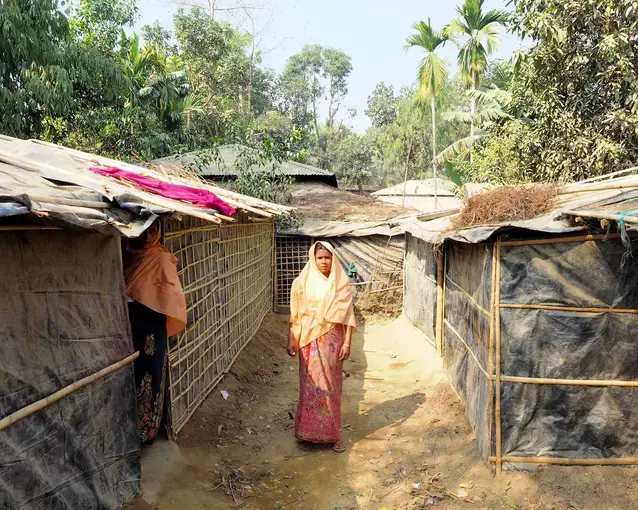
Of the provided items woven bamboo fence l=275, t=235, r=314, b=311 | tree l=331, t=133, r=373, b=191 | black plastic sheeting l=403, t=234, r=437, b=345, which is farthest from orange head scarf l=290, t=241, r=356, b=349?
tree l=331, t=133, r=373, b=191

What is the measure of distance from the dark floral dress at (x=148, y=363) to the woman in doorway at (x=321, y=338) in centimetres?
134

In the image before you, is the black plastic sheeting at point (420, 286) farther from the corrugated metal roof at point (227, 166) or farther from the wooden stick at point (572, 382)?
the corrugated metal roof at point (227, 166)

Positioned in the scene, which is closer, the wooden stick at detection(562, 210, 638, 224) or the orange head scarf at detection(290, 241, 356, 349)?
the wooden stick at detection(562, 210, 638, 224)

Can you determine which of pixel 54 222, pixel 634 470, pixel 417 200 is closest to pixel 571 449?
pixel 634 470

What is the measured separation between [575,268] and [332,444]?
280 centimetres

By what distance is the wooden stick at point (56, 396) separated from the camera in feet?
7.58

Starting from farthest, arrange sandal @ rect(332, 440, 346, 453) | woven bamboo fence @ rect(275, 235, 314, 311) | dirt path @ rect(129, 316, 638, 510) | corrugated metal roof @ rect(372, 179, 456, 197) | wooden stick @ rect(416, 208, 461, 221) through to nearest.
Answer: corrugated metal roof @ rect(372, 179, 456, 197) → woven bamboo fence @ rect(275, 235, 314, 311) → wooden stick @ rect(416, 208, 461, 221) → sandal @ rect(332, 440, 346, 453) → dirt path @ rect(129, 316, 638, 510)

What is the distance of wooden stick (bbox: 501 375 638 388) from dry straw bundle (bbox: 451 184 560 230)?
1.26 metres

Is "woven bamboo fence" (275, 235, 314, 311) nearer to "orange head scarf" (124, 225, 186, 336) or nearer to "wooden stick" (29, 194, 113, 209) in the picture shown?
"orange head scarf" (124, 225, 186, 336)

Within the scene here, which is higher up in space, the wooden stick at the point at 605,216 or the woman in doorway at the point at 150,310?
the wooden stick at the point at 605,216

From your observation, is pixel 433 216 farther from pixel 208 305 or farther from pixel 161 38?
pixel 161 38

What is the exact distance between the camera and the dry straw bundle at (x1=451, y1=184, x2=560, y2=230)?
4.28m

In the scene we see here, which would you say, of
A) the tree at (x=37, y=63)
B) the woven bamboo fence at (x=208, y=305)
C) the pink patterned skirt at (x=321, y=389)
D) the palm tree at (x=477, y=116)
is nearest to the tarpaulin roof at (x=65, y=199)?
the woven bamboo fence at (x=208, y=305)

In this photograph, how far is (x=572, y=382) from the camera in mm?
4117
